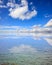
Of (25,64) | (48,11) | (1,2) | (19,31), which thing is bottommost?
(25,64)

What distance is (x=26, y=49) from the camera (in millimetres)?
2135

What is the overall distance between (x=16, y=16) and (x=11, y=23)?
0.12 m

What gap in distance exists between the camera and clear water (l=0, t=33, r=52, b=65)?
211cm

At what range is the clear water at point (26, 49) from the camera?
2109 millimetres

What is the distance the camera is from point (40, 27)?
2.18m

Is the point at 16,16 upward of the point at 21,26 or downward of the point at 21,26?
upward

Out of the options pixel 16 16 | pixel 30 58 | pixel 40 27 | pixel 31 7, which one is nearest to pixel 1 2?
pixel 16 16

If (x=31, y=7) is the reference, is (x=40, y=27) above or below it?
below

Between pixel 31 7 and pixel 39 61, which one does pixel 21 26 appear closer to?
pixel 31 7

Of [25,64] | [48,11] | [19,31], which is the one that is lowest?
[25,64]

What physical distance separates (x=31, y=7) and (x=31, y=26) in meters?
0.27

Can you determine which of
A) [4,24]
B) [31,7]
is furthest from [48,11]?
[4,24]

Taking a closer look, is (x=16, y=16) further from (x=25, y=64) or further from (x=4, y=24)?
(x=25, y=64)

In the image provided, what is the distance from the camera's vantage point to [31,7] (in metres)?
2.16
